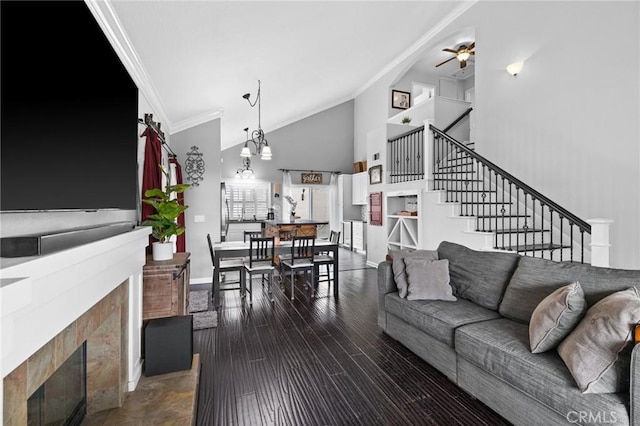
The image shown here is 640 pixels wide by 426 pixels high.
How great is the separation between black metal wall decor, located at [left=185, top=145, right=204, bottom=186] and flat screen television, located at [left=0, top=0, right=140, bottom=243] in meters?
3.51

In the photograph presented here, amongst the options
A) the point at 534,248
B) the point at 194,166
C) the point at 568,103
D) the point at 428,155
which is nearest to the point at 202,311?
the point at 194,166

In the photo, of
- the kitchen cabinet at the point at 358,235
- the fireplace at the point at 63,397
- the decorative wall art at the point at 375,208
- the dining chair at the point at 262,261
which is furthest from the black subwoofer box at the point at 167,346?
the kitchen cabinet at the point at 358,235

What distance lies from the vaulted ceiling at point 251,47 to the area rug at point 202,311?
2.55 meters

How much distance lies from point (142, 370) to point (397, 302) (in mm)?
2156

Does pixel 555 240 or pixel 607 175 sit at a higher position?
pixel 607 175

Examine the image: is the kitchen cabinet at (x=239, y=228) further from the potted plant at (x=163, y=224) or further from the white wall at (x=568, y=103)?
the white wall at (x=568, y=103)

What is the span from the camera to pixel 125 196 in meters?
1.87

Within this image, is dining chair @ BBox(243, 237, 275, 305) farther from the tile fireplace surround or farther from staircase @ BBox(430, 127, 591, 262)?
staircase @ BBox(430, 127, 591, 262)

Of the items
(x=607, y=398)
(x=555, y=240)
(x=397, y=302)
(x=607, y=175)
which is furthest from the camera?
(x=555, y=240)

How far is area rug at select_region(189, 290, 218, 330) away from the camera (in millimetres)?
3480

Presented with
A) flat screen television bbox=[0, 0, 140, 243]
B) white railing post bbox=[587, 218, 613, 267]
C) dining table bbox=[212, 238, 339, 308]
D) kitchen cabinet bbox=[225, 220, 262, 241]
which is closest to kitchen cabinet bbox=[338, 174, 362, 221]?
kitchen cabinet bbox=[225, 220, 262, 241]

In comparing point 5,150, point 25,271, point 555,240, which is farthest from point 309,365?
point 555,240

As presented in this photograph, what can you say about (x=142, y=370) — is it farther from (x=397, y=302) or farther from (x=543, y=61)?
(x=543, y=61)

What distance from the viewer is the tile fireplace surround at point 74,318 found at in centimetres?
84
